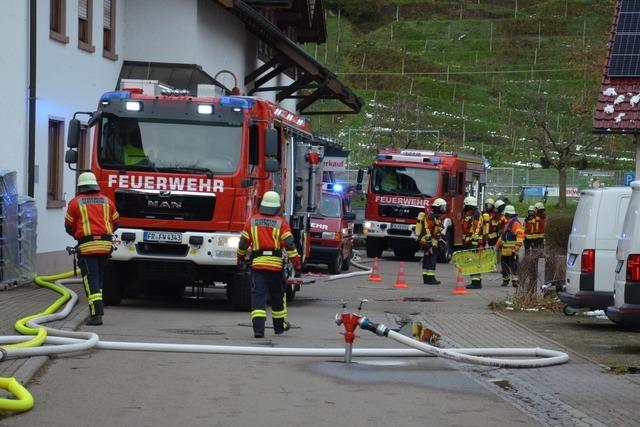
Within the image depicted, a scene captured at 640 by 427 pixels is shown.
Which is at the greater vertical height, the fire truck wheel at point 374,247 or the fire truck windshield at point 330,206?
the fire truck windshield at point 330,206

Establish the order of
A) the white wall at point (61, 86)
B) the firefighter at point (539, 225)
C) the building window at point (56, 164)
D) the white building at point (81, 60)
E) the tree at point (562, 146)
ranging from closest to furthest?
1. the white building at point (81, 60)
2. the white wall at point (61, 86)
3. the building window at point (56, 164)
4. the firefighter at point (539, 225)
5. the tree at point (562, 146)

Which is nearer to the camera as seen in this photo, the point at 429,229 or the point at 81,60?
the point at 81,60

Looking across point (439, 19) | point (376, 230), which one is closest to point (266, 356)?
point (376, 230)

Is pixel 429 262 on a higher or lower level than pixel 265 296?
lower

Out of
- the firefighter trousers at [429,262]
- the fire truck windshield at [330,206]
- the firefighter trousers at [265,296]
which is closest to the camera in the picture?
the firefighter trousers at [265,296]

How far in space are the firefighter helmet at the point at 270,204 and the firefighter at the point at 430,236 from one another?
34.7 ft

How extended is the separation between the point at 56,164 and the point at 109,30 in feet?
14.2

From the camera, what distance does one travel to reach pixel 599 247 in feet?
50.1

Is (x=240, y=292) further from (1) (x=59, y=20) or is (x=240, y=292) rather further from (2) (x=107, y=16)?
(2) (x=107, y=16)

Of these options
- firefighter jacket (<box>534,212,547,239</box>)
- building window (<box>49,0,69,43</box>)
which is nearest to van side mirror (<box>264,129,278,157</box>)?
building window (<box>49,0,69,43</box>)

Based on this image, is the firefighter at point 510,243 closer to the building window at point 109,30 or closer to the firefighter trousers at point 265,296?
the building window at point 109,30

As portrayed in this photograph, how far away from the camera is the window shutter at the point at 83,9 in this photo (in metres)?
24.3

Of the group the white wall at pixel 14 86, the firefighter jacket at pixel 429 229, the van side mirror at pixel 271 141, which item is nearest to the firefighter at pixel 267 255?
the van side mirror at pixel 271 141

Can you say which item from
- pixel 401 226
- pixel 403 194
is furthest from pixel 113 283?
pixel 403 194
